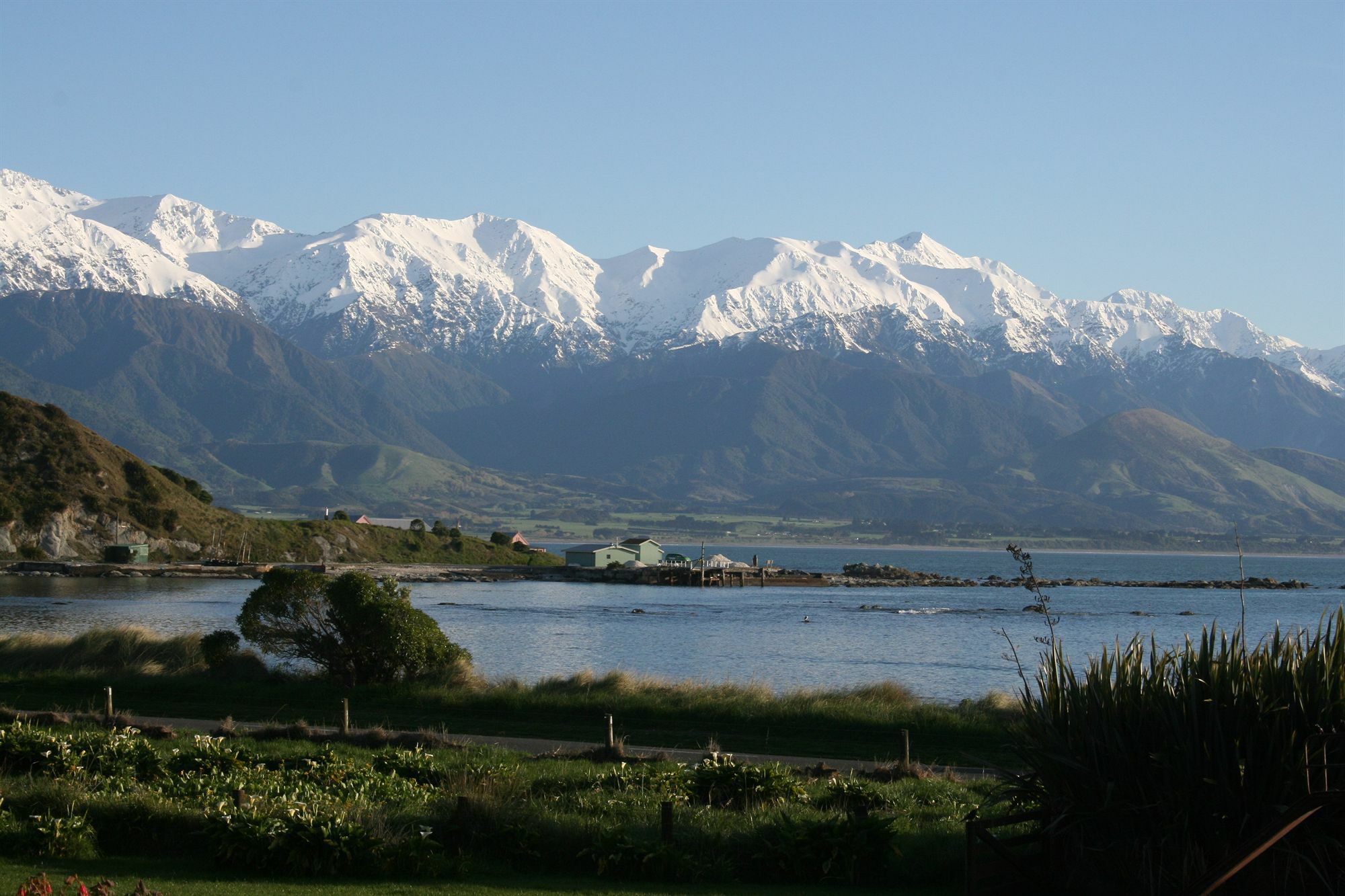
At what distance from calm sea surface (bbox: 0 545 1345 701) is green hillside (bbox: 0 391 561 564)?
556 inches

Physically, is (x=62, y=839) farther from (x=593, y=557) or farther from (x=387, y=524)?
(x=387, y=524)

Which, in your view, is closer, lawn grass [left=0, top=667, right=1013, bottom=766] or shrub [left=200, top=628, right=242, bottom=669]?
lawn grass [left=0, top=667, right=1013, bottom=766]

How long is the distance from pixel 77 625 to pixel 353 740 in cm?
4258

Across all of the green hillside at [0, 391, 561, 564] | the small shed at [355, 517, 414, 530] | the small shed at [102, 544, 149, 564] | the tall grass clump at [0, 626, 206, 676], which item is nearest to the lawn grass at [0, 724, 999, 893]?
the tall grass clump at [0, 626, 206, 676]

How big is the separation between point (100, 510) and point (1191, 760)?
369 ft

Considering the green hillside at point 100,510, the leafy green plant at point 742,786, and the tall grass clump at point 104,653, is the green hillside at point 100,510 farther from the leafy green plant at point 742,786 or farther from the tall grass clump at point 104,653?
the leafy green plant at point 742,786

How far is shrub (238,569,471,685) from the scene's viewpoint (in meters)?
32.5

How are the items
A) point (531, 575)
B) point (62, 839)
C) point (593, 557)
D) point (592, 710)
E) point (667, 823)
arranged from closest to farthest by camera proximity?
point (62, 839)
point (667, 823)
point (592, 710)
point (531, 575)
point (593, 557)

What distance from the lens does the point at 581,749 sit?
75.8 ft

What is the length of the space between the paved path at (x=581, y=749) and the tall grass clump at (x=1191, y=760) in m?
8.39

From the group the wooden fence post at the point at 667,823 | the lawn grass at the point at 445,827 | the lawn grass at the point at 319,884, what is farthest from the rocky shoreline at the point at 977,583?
the lawn grass at the point at 319,884

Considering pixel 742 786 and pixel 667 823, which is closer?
pixel 667 823

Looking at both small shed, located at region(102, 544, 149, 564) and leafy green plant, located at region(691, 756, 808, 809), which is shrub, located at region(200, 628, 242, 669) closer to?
leafy green plant, located at region(691, 756, 808, 809)

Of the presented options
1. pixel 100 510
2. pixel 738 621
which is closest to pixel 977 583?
pixel 738 621
